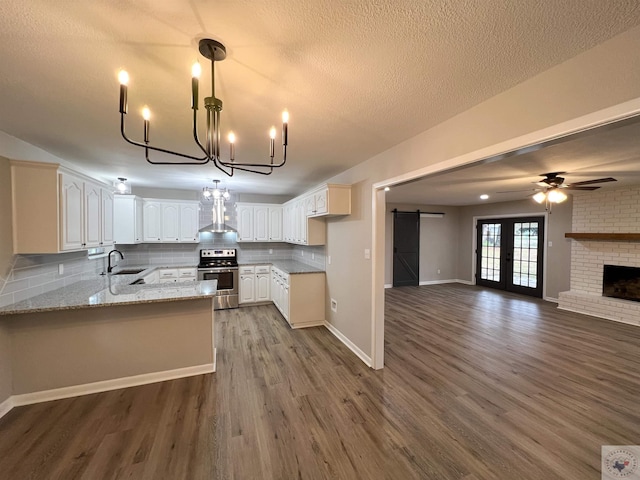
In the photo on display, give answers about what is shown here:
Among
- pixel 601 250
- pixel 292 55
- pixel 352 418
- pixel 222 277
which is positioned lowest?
pixel 352 418

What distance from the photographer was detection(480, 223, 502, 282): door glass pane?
737 cm

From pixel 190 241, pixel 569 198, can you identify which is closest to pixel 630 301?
pixel 569 198

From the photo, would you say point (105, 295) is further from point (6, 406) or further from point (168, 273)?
point (168, 273)

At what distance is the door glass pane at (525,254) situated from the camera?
649cm

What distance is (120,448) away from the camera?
6.32 feet

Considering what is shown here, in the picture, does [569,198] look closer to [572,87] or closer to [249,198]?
[572,87]

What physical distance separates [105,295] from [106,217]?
4.36ft

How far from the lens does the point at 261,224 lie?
5.93 m

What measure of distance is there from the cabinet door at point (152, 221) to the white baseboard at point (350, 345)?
3823 millimetres

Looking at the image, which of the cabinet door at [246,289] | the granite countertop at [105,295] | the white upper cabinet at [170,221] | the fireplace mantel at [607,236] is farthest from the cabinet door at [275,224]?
the fireplace mantel at [607,236]

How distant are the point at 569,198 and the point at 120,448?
844 cm

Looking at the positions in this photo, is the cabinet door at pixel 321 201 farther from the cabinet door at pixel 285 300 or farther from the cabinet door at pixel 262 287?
the cabinet door at pixel 262 287

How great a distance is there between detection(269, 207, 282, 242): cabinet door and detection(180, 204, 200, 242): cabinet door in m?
1.55

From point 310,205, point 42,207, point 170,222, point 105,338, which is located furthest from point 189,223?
point 105,338
